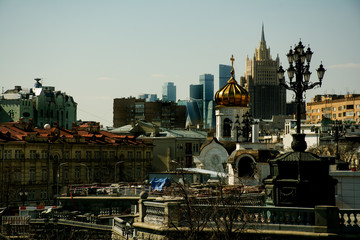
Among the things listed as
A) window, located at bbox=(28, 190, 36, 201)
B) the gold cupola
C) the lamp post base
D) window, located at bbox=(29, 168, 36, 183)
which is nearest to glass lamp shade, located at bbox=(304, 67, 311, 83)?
the lamp post base

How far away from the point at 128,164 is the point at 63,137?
15122 millimetres

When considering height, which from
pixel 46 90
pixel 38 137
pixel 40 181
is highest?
pixel 46 90

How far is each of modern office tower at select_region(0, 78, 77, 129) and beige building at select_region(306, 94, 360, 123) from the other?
60613 millimetres

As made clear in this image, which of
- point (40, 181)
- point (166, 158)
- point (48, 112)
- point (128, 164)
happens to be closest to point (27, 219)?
point (40, 181)

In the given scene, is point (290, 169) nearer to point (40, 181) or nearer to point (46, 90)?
point (40, 181)

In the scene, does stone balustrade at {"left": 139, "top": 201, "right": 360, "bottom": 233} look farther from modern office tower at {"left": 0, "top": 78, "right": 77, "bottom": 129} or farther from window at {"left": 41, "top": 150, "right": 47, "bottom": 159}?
modern office tower at {"left": 0, "top": 78, "right": 77, "bottom": 129}

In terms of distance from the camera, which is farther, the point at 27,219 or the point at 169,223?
the point at 27,219

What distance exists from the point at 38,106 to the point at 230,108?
74.7 meters

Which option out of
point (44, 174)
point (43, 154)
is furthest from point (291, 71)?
point (43, 154)

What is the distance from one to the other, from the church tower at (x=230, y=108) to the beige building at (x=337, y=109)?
91944 millimetres

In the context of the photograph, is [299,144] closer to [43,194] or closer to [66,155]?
[43,194]

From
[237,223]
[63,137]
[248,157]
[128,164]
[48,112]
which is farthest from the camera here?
[48,112]

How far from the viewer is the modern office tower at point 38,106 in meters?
141

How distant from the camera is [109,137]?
103 m
